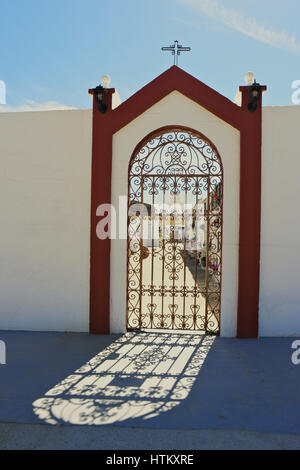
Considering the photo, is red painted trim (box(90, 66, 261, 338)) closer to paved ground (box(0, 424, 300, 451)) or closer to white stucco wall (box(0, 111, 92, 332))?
white stucco wall (box(0, 111, 92, 332))

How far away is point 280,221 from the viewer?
498cm

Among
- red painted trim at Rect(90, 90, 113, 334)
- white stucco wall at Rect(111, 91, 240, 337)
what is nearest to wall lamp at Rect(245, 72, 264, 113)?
white stucco wall at Rect(111, 91, 240, 337)

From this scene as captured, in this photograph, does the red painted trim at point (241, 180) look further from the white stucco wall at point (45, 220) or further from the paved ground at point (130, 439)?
the paved ground at point (130, 439)

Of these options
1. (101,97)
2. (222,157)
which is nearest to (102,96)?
(101,97)

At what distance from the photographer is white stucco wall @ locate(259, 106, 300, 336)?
496cm

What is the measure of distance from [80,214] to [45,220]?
→ 0.62 m

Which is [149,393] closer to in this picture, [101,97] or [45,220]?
[45,220]

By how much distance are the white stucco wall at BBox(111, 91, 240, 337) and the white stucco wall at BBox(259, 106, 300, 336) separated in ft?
1.52

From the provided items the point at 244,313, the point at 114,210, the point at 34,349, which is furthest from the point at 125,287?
the point at 244,313

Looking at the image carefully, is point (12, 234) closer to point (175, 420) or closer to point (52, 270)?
point (52, 270)

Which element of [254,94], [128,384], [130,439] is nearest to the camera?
[130,439]

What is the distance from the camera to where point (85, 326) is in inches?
205

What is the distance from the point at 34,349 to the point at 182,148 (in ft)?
12.7

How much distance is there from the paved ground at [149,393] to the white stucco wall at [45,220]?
2.01 feet
